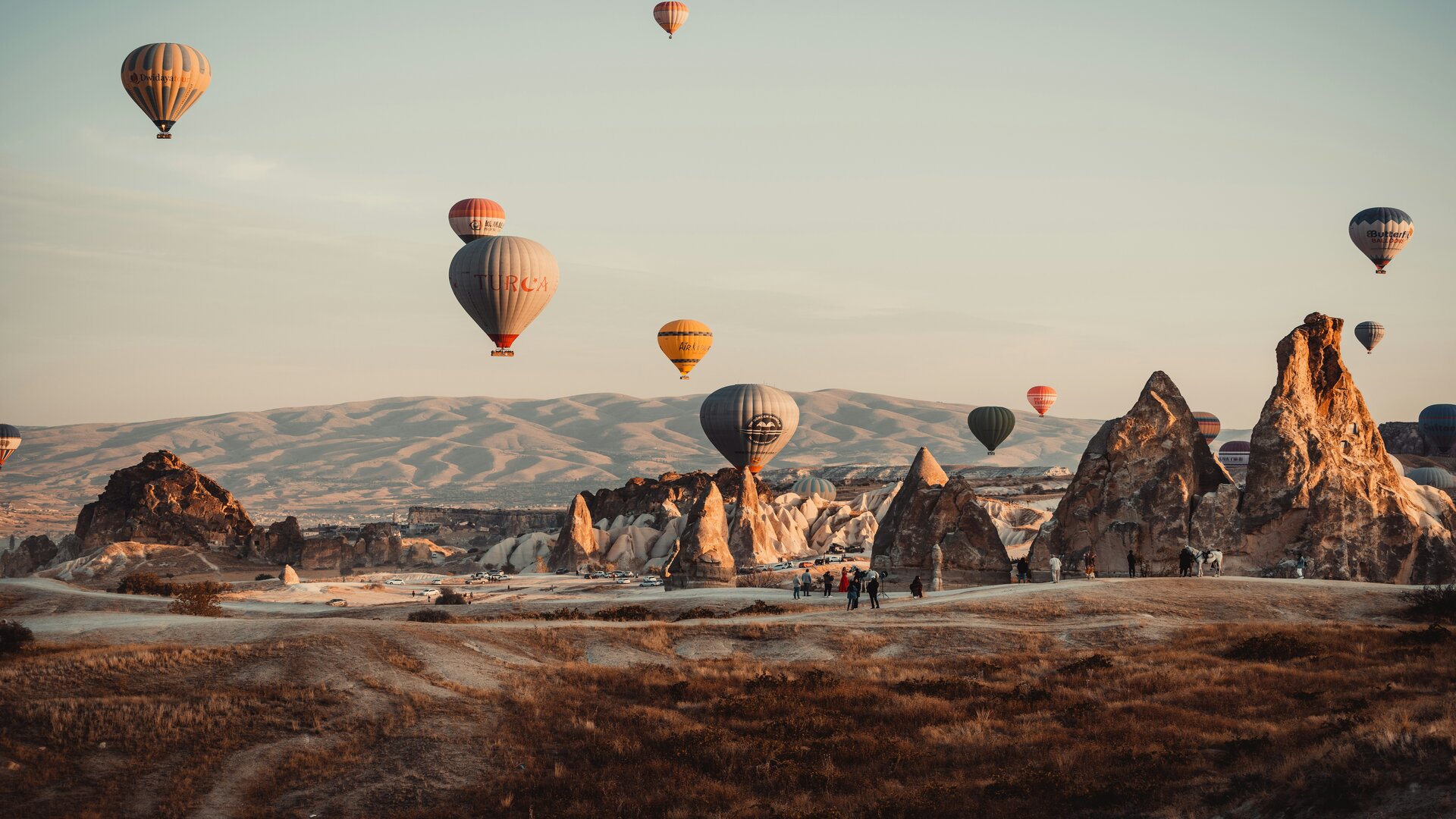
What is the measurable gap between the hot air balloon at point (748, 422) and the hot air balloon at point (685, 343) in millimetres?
7086

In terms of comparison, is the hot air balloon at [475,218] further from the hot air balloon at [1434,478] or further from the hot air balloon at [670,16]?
the hot air balloon at [1434,478]

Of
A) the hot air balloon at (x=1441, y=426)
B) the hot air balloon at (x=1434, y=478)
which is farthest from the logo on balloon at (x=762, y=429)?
the hot air balloon at (x=1441, y=426)

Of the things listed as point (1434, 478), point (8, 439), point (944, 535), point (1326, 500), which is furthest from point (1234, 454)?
point (8, 439)

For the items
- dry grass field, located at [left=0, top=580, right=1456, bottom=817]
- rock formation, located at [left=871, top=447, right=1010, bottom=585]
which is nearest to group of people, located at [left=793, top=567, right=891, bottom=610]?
dry grass field, located at [left=0, top=580, right=1456, bottom=817]

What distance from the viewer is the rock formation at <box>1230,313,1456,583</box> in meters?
55.0

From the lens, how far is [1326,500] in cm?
5544

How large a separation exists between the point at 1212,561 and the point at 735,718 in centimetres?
3032

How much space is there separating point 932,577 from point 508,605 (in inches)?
784

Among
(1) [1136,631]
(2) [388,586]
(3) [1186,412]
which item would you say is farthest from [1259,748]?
(2) [388,586]

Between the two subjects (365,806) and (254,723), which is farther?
(254,723)

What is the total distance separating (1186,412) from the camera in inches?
2322

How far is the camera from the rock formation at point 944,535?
194ft

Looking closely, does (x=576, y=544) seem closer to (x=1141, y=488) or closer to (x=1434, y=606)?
(x=1141, y=488)

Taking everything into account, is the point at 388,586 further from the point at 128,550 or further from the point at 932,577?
the point at 932,577
